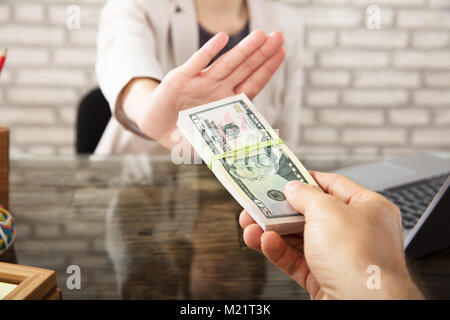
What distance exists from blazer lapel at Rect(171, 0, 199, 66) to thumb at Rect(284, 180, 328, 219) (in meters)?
0.78

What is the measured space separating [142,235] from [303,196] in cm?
32

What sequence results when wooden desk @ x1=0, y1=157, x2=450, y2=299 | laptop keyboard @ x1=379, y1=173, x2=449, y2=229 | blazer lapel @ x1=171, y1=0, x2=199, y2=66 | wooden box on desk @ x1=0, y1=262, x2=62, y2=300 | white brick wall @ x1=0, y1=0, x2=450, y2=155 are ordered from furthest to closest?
1. white brick wall @ x1=0, y1=0, x2=450, y2=155
2. blazer lapel @ x1=171, y1=0, x2=199, y2=66
3. laptop keyboard @ x1=379, y1=173, x2=449, y2=229
4. wooden desk @ x1=0, y1=157, x2=450, y2=299
5. wooden box on desk @ x1=0, y1=262, x2=62, y2=300

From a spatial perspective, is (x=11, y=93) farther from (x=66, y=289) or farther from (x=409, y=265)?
(x=409, y=265)

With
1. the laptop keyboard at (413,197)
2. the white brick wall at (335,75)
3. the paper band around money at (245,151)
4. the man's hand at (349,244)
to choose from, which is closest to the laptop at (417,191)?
the laptop keyboard at (413,197)

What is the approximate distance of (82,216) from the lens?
2.83 feet

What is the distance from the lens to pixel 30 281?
1.66 ft

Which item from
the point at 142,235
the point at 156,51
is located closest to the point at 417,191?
the point at 142,235

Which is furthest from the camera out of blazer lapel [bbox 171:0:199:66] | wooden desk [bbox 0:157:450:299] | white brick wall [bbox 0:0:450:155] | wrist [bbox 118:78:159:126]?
white brick wall [bbox 0:0:450:155]

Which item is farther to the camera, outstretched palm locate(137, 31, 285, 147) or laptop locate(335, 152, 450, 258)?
outstretched palm locate(137, 31, 285, 147)

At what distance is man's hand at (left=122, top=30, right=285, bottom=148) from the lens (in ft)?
2.80

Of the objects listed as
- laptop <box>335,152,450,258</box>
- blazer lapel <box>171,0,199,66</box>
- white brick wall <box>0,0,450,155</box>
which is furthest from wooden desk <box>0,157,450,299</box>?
white brick wall <box>0,0,450,155</box>

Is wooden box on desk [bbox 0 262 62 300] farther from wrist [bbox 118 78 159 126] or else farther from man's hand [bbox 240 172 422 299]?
wrist [bbox 118 78 159 126]

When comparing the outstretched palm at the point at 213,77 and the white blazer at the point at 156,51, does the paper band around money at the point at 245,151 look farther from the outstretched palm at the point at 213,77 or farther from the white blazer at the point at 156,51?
the white blazer at the point at 156,51
